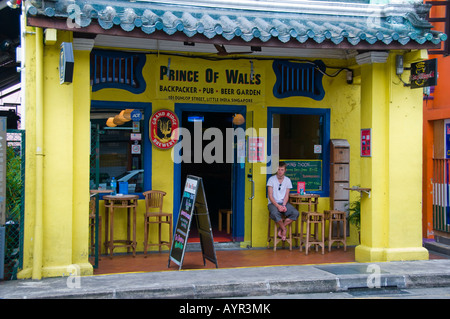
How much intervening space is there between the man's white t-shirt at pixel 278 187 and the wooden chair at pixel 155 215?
204cm

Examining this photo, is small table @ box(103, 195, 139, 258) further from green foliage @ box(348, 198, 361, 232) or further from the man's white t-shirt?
green foliage @ box(348, 198, 361, 232)

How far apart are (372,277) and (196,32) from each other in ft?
14.3

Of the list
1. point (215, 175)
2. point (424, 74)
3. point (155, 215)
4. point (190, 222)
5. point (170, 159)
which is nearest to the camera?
point (190, 222)

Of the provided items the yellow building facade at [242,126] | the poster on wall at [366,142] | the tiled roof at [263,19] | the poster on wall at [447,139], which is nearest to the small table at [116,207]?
the yellow building facade at [242,126]

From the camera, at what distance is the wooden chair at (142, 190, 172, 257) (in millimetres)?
9336

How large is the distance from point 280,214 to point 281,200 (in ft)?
0.88

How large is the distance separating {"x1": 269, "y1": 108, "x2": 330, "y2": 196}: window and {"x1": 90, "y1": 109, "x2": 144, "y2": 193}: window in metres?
2.68

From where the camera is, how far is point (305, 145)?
1068 cm

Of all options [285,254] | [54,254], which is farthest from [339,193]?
[54,254]

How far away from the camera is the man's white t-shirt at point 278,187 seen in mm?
9977

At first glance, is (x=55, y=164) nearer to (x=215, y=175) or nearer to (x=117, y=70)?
(x=117, y=70)

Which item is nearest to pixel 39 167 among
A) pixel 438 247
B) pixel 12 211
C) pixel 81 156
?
pixel 81 156

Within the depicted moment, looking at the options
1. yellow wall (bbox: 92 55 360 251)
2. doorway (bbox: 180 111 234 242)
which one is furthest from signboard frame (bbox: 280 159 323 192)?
doorway (bbox: 180 111 234 242)

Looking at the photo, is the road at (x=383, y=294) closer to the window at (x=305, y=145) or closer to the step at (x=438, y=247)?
the step at (x=438, y=247)
